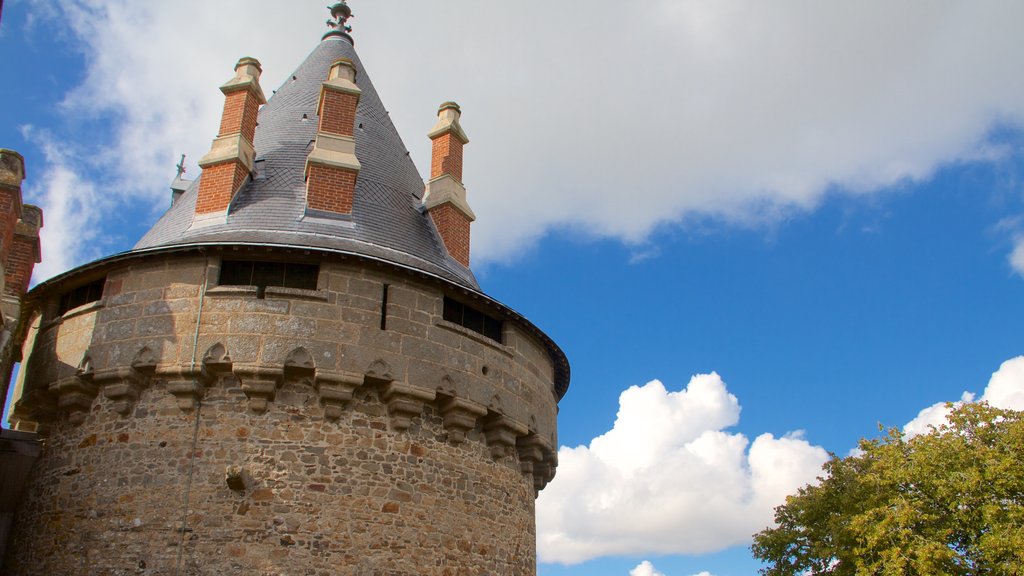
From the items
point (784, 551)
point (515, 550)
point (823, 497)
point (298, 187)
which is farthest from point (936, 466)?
point (298, 187)

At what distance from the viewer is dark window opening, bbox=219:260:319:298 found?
12.2 m

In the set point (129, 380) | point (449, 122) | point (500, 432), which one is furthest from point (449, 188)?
point (129, 380)

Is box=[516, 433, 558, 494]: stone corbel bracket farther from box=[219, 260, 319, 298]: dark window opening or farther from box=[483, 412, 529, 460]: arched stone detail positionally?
box=[219, 260, 319, 298]: dark window opening

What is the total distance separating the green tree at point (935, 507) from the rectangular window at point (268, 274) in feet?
33.2

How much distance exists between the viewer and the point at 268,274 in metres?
12.3

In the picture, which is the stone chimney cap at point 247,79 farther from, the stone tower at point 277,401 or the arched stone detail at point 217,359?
the arched stone detail at point 217,359

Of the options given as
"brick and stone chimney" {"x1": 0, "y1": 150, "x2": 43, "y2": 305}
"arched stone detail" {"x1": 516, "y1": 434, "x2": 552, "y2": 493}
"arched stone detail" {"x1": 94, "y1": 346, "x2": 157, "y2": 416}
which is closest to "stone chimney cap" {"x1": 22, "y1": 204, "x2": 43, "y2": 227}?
"brick and stone chimney" {"x1": 0, "y1": 150, "x2": 43, "y2": 305}

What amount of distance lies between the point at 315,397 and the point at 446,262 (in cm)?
401

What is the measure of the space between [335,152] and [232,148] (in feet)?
5.45

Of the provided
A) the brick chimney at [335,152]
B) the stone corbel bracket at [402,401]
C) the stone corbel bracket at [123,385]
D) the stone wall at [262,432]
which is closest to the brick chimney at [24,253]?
the stone wall at [262,432]

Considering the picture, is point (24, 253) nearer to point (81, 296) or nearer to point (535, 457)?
point (81, 296)

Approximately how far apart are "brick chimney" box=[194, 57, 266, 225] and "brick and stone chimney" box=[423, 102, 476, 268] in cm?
328

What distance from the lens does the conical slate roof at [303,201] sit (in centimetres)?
1284

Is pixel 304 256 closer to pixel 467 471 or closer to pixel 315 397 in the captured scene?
pixel 315 397
